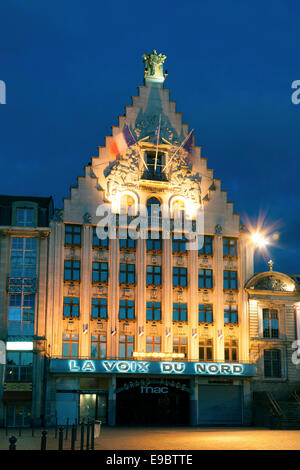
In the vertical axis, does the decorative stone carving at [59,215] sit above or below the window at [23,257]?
above

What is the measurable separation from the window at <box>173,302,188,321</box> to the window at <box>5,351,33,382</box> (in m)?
13.2

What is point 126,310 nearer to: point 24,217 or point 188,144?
point 24,217

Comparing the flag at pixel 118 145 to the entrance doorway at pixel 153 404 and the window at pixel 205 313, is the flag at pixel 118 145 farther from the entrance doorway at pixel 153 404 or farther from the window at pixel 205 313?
the entrance doorway at pixel 153 404

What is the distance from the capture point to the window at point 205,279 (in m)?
61.1

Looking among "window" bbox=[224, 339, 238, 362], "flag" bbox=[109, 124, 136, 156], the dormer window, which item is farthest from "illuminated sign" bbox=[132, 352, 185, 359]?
"flag" bbox=[109, 124, 136, 156]

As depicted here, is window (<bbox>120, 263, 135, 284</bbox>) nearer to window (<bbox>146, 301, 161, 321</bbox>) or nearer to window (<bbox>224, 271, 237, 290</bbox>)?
window (<bbox>146, 301, 161, 321</bbox>)

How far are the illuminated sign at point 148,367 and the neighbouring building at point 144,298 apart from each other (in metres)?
0.09

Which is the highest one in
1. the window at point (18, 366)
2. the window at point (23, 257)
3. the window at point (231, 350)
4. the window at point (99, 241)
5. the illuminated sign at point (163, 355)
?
the window at point (99, 241)

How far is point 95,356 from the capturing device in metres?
57.3

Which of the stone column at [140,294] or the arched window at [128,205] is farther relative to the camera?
the arched window at [128,205]

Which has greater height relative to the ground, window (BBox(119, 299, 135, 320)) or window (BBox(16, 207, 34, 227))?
window (BBox(16, 207, 34, 227))

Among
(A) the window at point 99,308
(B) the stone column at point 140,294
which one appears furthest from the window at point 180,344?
(A) the window at point 99,308

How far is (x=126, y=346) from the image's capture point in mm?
58281

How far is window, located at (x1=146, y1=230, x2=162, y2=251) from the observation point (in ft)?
199
